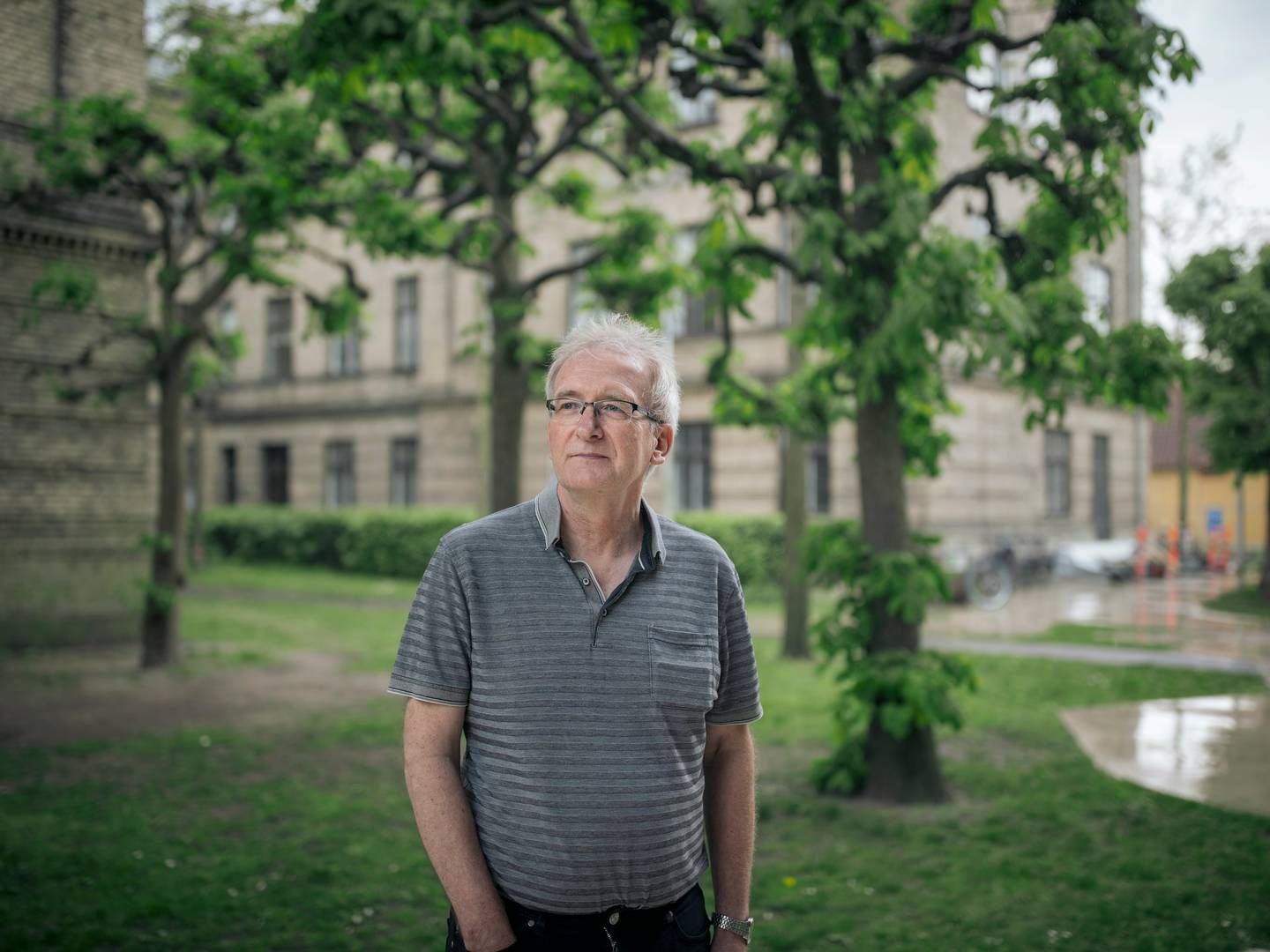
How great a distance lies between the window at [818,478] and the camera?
22922 mm

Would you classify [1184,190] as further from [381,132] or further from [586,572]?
[586,572]

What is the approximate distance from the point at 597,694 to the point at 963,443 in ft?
73.7

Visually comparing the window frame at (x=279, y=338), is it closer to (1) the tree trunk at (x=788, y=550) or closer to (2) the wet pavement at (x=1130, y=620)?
(2) the wet pavement at (x=1130, y=620)

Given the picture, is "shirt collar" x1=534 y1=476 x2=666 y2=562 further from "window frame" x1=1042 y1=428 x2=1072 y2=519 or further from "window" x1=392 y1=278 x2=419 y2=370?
"window" x1=392 y1=278 x2=419 y2=370

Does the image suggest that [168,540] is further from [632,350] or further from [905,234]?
[632,350]

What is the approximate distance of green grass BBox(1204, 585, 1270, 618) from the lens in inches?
752

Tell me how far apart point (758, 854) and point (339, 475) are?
27182 mm

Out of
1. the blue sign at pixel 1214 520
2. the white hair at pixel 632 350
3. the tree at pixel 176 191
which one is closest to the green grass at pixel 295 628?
the tree at pixel 176 191

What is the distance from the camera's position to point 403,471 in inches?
1186

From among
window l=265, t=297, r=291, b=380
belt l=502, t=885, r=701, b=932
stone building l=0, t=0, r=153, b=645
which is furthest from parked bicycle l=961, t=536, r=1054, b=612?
window l=265, t=297, r=291, b=380

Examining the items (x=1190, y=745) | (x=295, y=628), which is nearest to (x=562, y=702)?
(x=1190, y=745)

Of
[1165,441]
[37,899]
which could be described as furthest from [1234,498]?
[37,899]

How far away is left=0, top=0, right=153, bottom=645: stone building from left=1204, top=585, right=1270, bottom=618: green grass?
1691cm

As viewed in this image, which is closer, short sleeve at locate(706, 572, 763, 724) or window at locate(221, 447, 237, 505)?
short sleeve at locate(706, 572, 763, 724)
